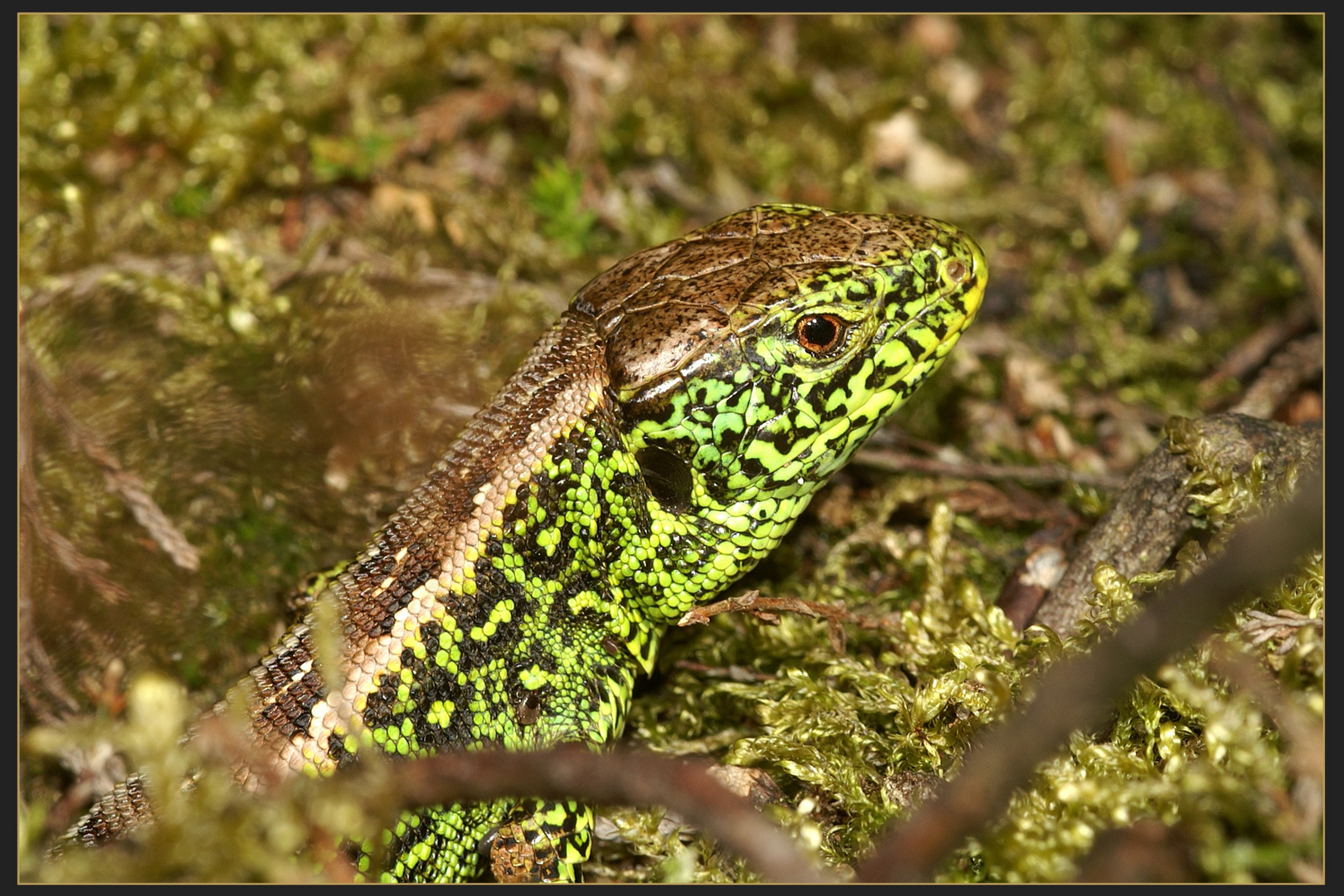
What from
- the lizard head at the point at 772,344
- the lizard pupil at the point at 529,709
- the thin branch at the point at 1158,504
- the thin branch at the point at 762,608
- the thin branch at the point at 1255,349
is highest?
the lizard head at the point at 772,344

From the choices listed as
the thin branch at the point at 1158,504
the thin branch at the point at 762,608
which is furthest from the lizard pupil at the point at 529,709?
the thin branch at the point at 1158,504

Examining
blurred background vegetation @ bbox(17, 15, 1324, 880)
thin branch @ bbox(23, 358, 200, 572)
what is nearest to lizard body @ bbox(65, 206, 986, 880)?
blurred background vegetation @ bbox(17, 15, 1324, 880)

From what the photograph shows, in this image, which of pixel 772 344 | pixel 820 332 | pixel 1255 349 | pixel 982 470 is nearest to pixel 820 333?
pixel 820 332

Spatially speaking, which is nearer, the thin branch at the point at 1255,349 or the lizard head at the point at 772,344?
the lizard head at the point at 772,344

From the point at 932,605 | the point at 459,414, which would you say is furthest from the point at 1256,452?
the point at 459,414

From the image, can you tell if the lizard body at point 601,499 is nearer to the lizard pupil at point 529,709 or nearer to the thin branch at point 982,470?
the lizard pupil at point 529,709

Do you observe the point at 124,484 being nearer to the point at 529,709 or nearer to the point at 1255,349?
the point at 529,709

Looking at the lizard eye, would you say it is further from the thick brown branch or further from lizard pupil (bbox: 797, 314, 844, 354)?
the thick brown branch
